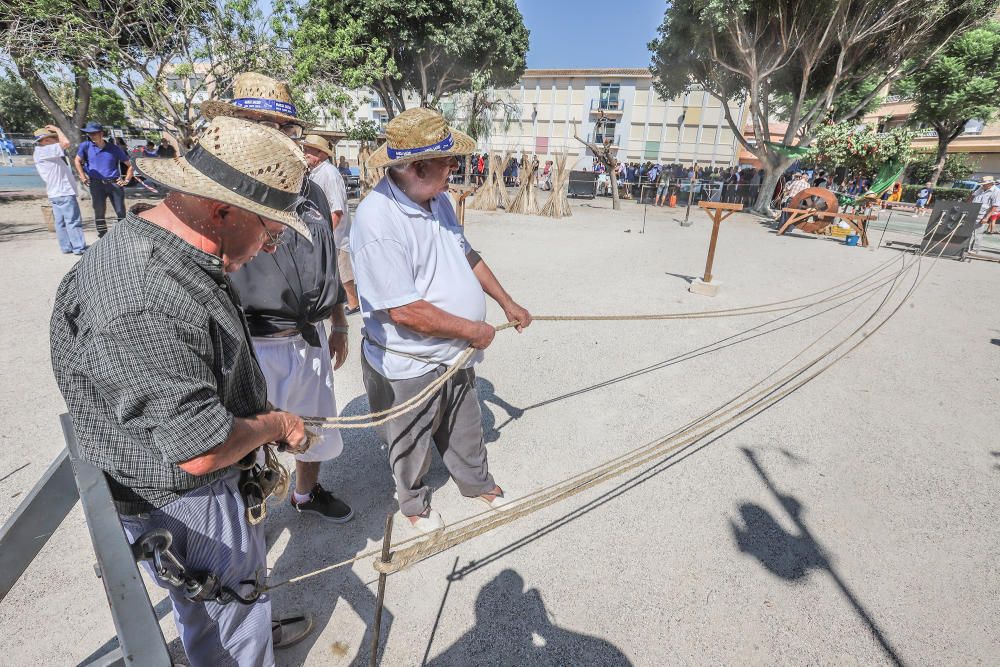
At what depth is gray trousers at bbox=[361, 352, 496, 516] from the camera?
8.04 ft

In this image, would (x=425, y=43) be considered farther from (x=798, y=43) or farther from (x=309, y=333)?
(x=309, y=333)

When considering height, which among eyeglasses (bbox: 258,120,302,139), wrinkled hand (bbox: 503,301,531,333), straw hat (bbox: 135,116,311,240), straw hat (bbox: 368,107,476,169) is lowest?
wrinkled hand (bbox: 503,301,531,333)

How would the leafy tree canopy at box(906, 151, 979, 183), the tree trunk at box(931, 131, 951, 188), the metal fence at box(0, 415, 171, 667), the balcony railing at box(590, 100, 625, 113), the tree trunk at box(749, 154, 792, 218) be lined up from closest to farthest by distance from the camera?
the metal fence at box(0, 415, 171, 667)
the tree trunk at box(749, 154, 792, 218)
the tree trunk at box(931, 131, 951, 188)
the leafy tree canopy at box(906, 151, 979, 183)
the balcony railing at box(590, 100, 625, 113)

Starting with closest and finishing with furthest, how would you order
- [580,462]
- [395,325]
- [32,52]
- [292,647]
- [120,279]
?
[120,279] < [292,647] < [395,325] < [580,462] < [32,52]

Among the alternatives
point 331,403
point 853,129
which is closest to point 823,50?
point 853,129

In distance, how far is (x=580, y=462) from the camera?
10.9 feet

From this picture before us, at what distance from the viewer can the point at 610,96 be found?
49.3 metres

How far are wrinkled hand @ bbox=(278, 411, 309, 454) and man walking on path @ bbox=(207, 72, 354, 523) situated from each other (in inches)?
13.6

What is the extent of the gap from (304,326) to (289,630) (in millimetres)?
1285

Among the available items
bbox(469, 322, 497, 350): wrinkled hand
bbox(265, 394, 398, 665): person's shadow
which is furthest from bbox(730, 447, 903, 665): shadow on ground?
bbox(265, 394, 398, 665): person's shadow

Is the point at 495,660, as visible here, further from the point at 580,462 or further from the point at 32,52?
the point at 32,52

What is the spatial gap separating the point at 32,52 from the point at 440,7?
1494 centimetres

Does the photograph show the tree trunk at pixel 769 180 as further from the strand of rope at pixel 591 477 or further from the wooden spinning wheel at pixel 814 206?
the strand of rope at pixel 591 477

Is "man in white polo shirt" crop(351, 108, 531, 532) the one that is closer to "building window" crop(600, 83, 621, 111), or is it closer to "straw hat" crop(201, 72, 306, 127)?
"straw hat" crop(201, 72, 306, 127)
